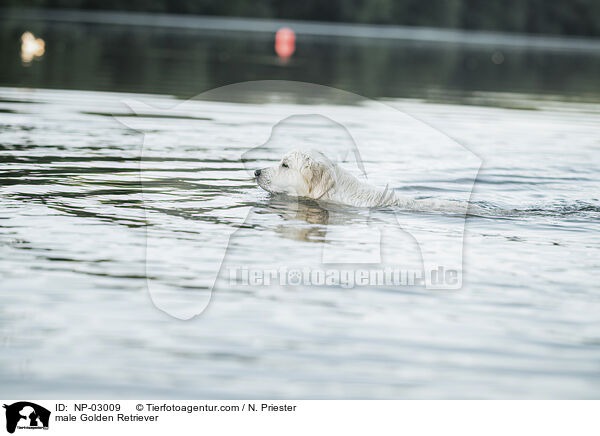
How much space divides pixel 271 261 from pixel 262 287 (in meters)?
0.72

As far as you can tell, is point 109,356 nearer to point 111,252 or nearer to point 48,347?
point 48,347

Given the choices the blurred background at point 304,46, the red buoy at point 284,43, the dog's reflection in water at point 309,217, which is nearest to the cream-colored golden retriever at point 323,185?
the dog's reflection in water at point 309,217

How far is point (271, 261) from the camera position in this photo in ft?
26.8

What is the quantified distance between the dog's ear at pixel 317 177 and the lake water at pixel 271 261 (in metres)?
0.21

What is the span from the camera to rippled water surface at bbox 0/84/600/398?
5.91 m

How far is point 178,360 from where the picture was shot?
6031 mm

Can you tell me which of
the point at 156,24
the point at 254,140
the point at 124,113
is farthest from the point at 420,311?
the point at 156,24

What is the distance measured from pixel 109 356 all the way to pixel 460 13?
7957 centimetres
